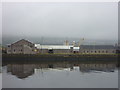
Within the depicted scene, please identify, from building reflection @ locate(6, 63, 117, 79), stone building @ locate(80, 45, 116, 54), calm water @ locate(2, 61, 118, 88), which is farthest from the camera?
stone building @ locate(80, 45, 116, 54)

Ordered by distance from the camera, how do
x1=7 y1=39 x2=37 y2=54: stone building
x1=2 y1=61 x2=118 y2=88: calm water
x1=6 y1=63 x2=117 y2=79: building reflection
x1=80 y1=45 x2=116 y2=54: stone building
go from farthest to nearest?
1. x1=80 y1=45 x2=116 y2=54: stone building
2. x1=7 y1=39 x2=37 y2=54: stone building
3. x1=6 y1=63 x2=117 y2=79: building reflection
4. x1=2 y1=61 x2=118 y2=88: calm water

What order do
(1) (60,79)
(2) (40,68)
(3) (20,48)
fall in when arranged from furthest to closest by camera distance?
(3) (20,48) → (2) (40,68) → (1) (60,79)

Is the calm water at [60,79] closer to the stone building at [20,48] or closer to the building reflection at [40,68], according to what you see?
the building reflection at [40,68]

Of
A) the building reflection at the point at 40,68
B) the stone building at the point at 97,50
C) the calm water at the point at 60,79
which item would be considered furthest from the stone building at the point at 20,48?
the calm water at the point at 60,79

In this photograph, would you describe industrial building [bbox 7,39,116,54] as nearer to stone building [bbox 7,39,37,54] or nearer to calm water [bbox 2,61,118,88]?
stone building [bbox 7,39,37,54]

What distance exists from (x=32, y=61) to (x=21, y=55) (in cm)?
155

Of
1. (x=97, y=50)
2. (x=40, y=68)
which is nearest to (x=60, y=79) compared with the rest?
(x=40, y=68)

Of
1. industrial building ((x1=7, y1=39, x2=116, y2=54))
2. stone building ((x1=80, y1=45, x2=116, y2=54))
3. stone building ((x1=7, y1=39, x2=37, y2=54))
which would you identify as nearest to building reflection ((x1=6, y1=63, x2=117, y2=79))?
stone building ((x1=7, y1=39, x2=37, y2=54))

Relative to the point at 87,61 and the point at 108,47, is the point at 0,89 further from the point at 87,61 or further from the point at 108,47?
the point at 108,47

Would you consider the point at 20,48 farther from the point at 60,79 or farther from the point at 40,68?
the point at 60,79

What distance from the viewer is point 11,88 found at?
888 cm

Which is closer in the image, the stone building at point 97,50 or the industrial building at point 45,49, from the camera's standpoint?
the industrial building at point 45,49

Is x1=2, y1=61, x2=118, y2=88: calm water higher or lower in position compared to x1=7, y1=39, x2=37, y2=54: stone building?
lower

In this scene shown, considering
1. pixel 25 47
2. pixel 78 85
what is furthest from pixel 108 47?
pixel 78 85
